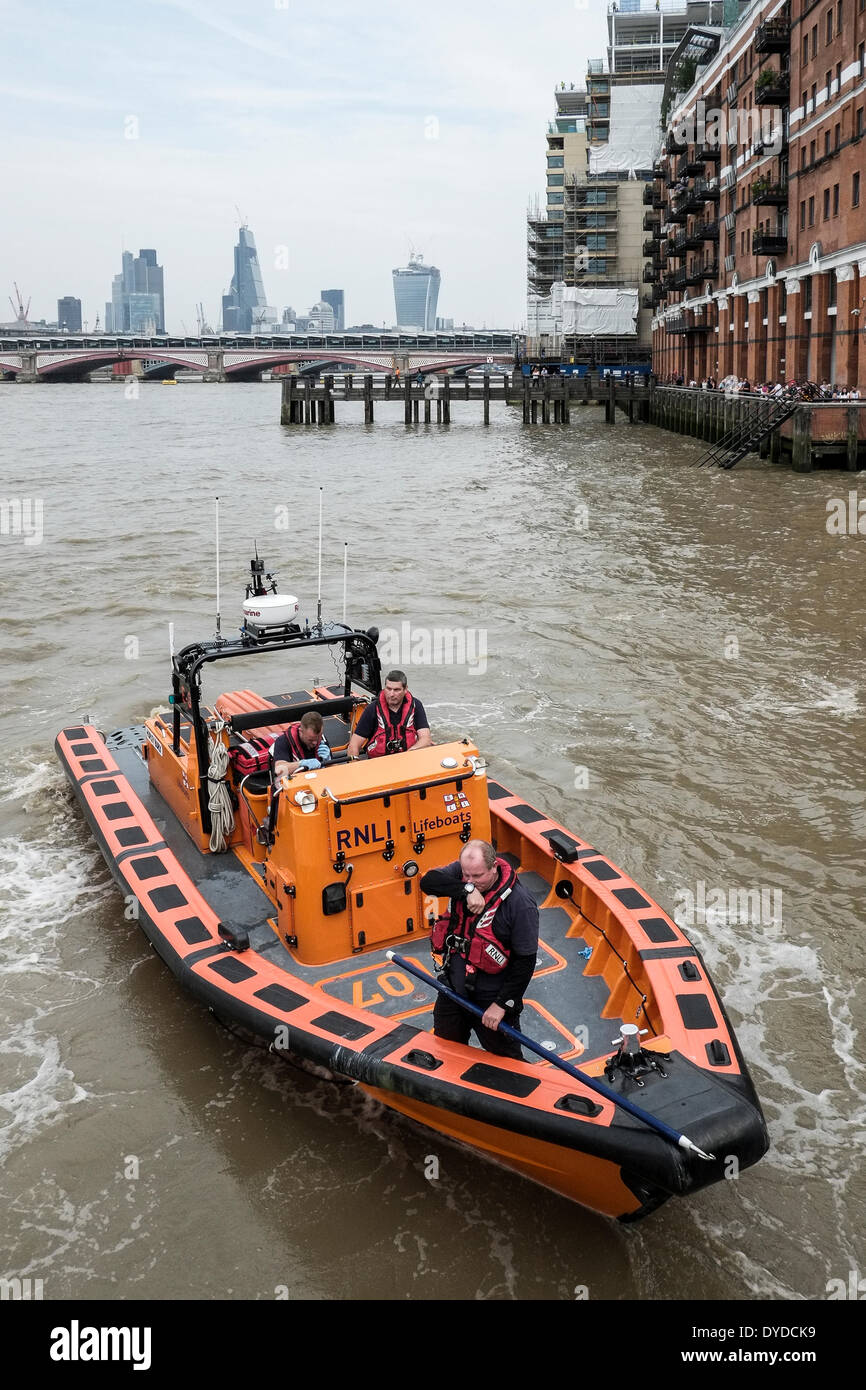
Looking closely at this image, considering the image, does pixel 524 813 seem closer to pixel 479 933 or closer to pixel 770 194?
pixel 479 933

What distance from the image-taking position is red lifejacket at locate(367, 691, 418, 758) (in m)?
9.22

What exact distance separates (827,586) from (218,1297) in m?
20.1

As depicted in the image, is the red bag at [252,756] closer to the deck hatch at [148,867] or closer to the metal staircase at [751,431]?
the deck hatch at [148,867]

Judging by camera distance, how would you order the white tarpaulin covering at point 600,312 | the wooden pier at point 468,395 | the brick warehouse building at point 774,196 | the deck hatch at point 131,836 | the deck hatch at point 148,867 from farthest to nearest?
the white tarpaulin covering at point 600,312 < the wooden pier at point 468,395 < the brick warehouse building at point 774,196 < the deck hatch at point 131,836 < the deck hatch at point 148,867

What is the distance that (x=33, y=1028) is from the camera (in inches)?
354

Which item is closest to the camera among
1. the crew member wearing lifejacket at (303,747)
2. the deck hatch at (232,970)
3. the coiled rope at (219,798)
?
the deck hatch at (232,970)

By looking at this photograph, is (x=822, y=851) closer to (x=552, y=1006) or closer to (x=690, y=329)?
(x=552, y=1006)

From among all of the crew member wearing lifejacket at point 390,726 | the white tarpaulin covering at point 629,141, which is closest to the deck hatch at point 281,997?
the crew member wearing lifejacket at point 390,726

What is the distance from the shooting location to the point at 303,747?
9211 mm

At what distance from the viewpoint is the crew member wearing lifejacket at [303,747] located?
28.9 feet

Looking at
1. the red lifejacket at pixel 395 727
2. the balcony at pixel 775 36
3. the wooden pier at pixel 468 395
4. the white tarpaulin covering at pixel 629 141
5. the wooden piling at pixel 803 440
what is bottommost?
the red lifejacket at pixel 395 727

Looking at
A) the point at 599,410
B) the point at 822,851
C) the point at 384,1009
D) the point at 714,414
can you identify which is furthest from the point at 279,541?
the point at 599,410

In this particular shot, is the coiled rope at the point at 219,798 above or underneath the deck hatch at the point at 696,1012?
above

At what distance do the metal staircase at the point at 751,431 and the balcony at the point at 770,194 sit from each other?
32.7 feet
